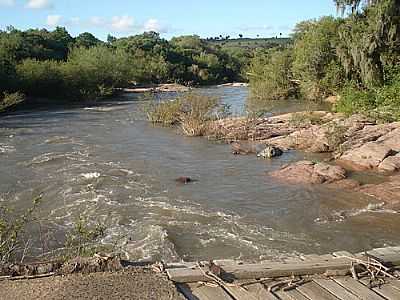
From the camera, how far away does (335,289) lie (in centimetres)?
497

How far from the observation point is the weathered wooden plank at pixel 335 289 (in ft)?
15.8

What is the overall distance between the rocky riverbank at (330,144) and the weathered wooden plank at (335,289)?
28.5 feet

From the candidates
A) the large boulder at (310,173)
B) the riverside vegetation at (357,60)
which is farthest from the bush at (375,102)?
the large boulder at (310,173)

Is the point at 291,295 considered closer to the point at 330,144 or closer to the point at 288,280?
the point at 288,280

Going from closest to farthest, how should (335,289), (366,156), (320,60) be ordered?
1. (335,289)
2. (366,156)
3. (320,60)

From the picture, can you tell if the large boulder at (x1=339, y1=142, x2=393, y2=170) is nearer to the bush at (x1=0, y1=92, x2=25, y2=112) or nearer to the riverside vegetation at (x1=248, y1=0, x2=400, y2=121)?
the riverside vegetation at (x1=248, y1=0, x2=400, y2=121)

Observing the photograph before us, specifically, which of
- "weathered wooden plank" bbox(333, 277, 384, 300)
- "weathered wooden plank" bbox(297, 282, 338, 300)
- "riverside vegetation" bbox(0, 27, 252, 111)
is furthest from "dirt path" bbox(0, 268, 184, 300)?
"riverside vegetation" bbox(0, 27, 252, 111)

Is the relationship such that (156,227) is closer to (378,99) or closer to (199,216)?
(199,216)

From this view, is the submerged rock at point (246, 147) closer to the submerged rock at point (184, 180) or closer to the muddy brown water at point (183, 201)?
the muddy brown water at point (183, 201)

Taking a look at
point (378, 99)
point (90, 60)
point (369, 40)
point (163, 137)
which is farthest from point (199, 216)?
point (90, 60)

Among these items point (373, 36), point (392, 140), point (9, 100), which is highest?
point (373, 36)

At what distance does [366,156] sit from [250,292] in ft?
46.6

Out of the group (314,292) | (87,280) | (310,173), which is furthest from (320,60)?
(87,280)

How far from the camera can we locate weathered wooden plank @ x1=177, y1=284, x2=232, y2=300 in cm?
474
